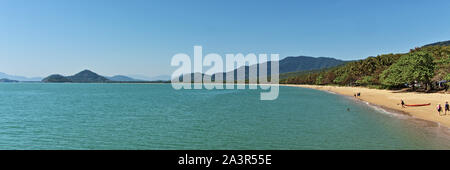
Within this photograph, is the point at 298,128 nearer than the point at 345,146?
No

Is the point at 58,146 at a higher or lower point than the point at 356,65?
lower
